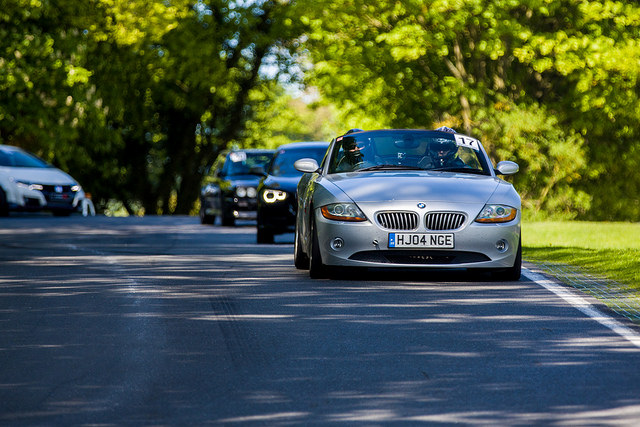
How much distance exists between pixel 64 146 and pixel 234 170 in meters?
12.1

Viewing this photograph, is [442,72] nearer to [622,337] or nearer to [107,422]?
[622,337]

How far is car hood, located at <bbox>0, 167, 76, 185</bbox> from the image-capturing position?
2906 cm

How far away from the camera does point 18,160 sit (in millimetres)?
30109

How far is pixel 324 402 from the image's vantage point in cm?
634

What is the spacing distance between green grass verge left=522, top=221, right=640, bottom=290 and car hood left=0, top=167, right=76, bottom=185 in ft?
34.3

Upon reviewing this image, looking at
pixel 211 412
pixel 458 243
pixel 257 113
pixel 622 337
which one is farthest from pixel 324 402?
pixel 257 113

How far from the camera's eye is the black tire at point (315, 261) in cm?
1227

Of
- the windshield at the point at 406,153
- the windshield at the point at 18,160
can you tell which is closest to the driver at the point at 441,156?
the windshield at the point at 406,153

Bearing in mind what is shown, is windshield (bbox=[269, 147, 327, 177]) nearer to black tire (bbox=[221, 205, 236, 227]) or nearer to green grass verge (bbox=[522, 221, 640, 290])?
green grass verge (bbox=[522, 221, 640, 290])

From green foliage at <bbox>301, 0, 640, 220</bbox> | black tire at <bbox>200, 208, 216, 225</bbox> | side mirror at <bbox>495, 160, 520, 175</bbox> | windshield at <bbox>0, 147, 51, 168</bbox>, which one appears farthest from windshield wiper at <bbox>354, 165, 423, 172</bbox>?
windshield at <bbox>0, 147, 51, 168</bbox>

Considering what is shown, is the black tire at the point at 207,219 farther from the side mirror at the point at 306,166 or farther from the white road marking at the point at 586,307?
the white road marking at the point at 586,307

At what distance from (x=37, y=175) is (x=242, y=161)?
5.57 meters

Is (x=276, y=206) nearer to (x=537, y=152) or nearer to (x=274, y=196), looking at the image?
(x=274, y=196)

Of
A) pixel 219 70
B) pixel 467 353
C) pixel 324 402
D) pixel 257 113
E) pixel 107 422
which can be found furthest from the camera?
pixel 257 113
